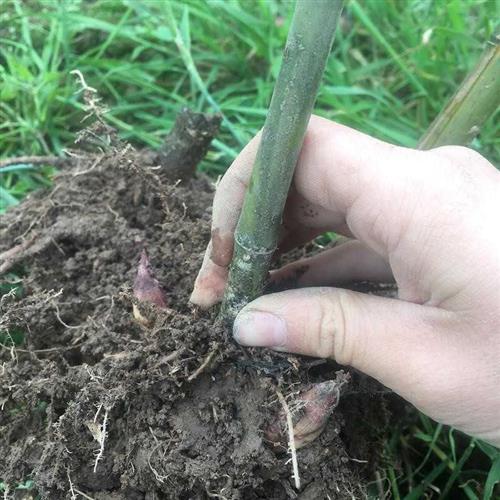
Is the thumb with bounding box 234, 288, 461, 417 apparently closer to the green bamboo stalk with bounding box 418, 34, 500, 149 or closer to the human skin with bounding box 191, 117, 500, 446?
the human skin with bounding box 191, 117, 500, 446

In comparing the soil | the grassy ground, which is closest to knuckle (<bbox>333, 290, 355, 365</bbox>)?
the soil

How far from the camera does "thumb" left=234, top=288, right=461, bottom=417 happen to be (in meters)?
1.03

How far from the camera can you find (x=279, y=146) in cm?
94

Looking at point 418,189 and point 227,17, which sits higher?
point 418,189

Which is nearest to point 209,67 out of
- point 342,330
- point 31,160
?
point 31,160

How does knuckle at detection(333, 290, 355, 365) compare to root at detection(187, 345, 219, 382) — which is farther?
root at detection(187, 345, 219, 382)

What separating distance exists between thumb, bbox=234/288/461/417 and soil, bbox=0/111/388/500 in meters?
0.10

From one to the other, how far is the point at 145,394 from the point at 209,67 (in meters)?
1.36

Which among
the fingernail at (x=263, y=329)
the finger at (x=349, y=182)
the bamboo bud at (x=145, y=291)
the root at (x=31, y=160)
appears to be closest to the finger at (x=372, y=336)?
the fingernail at (x=263, y=329)

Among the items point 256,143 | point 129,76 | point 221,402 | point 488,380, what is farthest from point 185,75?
point 488,380

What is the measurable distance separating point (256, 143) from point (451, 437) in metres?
0.79

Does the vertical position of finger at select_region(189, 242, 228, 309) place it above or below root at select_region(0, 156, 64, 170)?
above

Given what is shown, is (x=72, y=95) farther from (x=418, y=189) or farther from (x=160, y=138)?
(x=418, y=189)

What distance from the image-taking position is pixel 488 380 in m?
1.01
